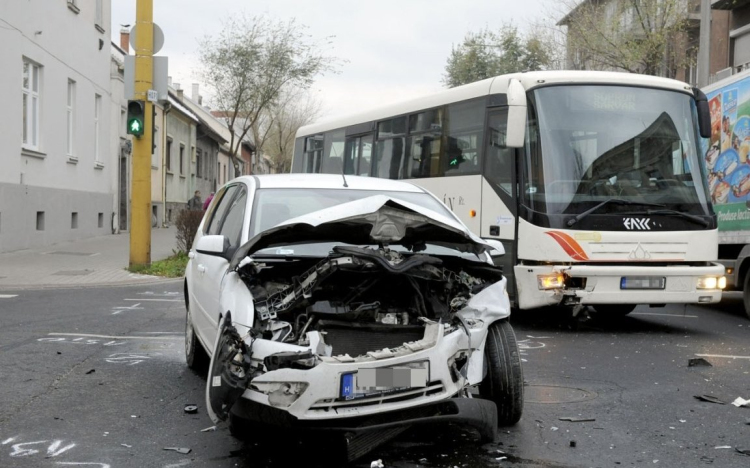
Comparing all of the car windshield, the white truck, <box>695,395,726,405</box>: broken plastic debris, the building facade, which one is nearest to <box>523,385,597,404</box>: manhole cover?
<box>695,395,726,405</box>: broken plastic debris

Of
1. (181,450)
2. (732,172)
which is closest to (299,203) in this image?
(181,450)

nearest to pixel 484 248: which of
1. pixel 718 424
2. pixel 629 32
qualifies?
pixel 718 424

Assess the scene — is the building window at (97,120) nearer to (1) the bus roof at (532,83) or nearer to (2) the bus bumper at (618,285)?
(1) the bus roof at (532,83)

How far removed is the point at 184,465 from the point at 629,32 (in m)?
28.2

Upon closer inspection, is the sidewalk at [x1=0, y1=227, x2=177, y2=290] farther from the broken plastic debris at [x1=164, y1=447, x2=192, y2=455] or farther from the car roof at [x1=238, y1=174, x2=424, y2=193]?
the broken plastic debris at [x1=164, y1=447, x2=192, y2=455]

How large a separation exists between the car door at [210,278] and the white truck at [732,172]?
694 centimetres

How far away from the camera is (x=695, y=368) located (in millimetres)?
7852

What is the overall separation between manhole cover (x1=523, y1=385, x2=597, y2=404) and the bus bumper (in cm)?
287

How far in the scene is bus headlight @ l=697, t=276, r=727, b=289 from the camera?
393 inches

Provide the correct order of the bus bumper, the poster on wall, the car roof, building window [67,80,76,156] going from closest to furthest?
the car roof
the bus bumper
the poster on wall
building window [67,80,76,156]

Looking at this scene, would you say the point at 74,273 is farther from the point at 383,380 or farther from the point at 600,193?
the point at 383,380

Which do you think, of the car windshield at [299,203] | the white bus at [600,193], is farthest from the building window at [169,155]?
the car windshield at [299,203]

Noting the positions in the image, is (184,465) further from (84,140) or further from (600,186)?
(84,140)

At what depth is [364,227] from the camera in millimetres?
5234
